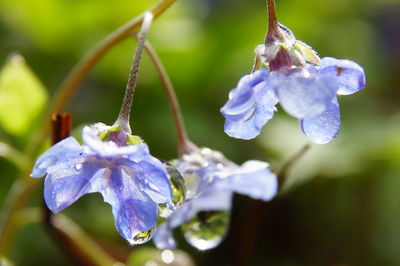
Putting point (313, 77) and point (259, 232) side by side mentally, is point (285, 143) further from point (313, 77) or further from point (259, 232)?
point (313, 77)

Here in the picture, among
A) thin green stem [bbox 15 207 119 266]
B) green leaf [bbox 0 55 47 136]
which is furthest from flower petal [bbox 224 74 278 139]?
green leaf [bbox 0 55 47 136]

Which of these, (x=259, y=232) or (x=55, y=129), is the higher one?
(x=55, y=129)

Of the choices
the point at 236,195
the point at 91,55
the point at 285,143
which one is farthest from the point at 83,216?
the point at 91,55

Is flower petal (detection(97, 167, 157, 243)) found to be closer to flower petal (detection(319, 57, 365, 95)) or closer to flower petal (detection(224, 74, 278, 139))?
flower petal (detection(224, 74, 278, 139))

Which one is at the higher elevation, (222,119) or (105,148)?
(105,148)

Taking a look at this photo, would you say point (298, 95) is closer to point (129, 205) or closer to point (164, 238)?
point (129, 205)

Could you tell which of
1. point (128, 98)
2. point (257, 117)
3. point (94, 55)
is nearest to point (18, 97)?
point (94, 55)
